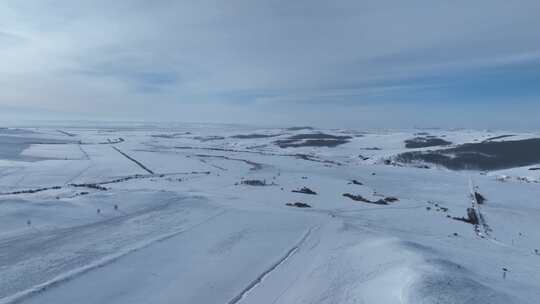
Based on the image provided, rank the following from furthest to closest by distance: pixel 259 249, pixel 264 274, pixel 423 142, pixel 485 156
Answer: pixel 423 142 → pixel 485 156 → pixel 259 249 → pixel 264 274

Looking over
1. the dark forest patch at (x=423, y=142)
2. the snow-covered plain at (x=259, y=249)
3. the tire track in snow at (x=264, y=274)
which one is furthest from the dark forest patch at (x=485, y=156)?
the tire track in snow at (x=264, y=274)

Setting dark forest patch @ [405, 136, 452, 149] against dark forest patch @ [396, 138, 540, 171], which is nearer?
dark forest patch @ [396, 138, 540, 171]

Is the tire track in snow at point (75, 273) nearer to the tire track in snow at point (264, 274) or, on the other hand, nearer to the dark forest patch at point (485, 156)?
the tire track in snow at point (264, 274)

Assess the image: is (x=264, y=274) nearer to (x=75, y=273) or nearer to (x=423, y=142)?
(x=75, y=273)

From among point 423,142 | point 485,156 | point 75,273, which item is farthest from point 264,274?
point 423,142

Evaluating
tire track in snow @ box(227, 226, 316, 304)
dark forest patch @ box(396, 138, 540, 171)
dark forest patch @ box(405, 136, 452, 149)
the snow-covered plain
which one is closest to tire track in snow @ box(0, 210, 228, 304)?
the snow-covered plain

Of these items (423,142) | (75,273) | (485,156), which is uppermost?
(423,142)

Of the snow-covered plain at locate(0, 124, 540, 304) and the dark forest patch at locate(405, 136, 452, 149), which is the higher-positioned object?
the dark forest patch at locate(405, 136, 452, 149)

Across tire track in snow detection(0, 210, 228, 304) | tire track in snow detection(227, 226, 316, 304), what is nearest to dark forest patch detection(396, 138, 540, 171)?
tire track in snow detection(227, 226, 316, 304)

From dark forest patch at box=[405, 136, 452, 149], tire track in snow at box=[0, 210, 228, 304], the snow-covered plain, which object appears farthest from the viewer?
dark forest patch at box=[405, 136, 452, 149]

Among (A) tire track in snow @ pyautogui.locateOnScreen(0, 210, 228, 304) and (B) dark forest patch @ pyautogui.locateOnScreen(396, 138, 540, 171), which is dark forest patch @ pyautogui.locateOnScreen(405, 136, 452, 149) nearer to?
(B) dark forest patch @ pyautogui.locateOnScreen(396, 138, 540, 171)

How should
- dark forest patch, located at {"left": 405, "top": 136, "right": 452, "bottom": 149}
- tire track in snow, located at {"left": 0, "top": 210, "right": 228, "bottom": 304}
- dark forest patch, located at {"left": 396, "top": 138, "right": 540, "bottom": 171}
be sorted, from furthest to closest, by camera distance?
dark forest patch, located at {"left": 405, "top": 136, "right": 452, "bottom": 149} → dark forest patch, located at {"left": 396, "top": 138, "right": 540, "bottom": 171} → tire track in snow, located at {"left": 0, "top": 210, "right": 228, "bottom": 304}

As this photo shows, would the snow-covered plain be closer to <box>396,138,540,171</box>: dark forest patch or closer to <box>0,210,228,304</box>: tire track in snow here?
<box>0,210,228,304</box>: tire track in snow
